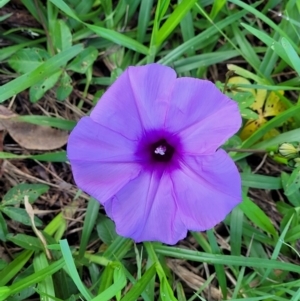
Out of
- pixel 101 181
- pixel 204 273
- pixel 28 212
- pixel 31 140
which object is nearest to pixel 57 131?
pixel 31 140

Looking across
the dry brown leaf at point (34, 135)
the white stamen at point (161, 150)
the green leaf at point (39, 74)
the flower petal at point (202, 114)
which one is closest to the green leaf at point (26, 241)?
the dry brown leaf at point (34, 135)

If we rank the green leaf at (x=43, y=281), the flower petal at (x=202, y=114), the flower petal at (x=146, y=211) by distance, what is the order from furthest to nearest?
1. the green leaf at (x=43, y=281)
2. the flower petal at (x=146, y=211)
3. the flower petal at (x=202, y=114)

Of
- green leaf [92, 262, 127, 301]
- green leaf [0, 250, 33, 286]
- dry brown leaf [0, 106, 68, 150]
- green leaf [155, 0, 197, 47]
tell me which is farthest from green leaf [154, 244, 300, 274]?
green leaf [155, 0, 197, 47]

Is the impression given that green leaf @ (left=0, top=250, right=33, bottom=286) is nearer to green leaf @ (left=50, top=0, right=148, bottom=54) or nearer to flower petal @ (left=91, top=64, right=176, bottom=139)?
flower petal @ (left=91, top=64, right=176, bottom=139)

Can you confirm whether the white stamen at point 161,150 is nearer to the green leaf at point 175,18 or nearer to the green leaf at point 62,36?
the green leaf at point 175,18

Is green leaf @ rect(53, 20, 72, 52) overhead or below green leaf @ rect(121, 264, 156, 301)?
overhead

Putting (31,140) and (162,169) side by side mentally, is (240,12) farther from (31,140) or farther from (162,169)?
(31,140)

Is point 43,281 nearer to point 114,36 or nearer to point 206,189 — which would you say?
point 206,189
